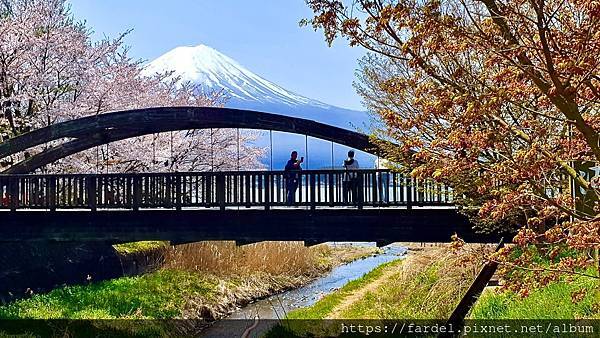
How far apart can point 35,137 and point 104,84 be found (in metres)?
4.66

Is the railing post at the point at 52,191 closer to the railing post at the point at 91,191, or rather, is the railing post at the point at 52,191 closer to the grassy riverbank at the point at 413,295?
the railing post at the point at 91,191

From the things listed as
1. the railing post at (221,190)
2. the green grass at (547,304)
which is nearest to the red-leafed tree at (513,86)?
the green grass at (547,304)

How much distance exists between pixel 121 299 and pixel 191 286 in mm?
2220

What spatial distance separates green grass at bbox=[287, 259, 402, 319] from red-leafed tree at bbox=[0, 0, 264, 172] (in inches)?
203

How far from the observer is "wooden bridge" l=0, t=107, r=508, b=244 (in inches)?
436

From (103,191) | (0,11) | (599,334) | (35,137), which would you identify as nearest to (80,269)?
(35,137)

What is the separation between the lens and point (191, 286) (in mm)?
16109

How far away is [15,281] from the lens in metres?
14.3

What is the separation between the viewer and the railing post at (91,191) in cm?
1210

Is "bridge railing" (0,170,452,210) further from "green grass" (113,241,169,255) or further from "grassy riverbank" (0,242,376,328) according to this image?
"green grass" (113,241,169,255)

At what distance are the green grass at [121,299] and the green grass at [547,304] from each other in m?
7.37

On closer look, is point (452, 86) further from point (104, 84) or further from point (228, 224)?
point (104, 84)

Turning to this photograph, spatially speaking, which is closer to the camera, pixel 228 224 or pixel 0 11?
pixel 228 224

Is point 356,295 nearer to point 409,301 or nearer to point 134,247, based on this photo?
point 409,301
